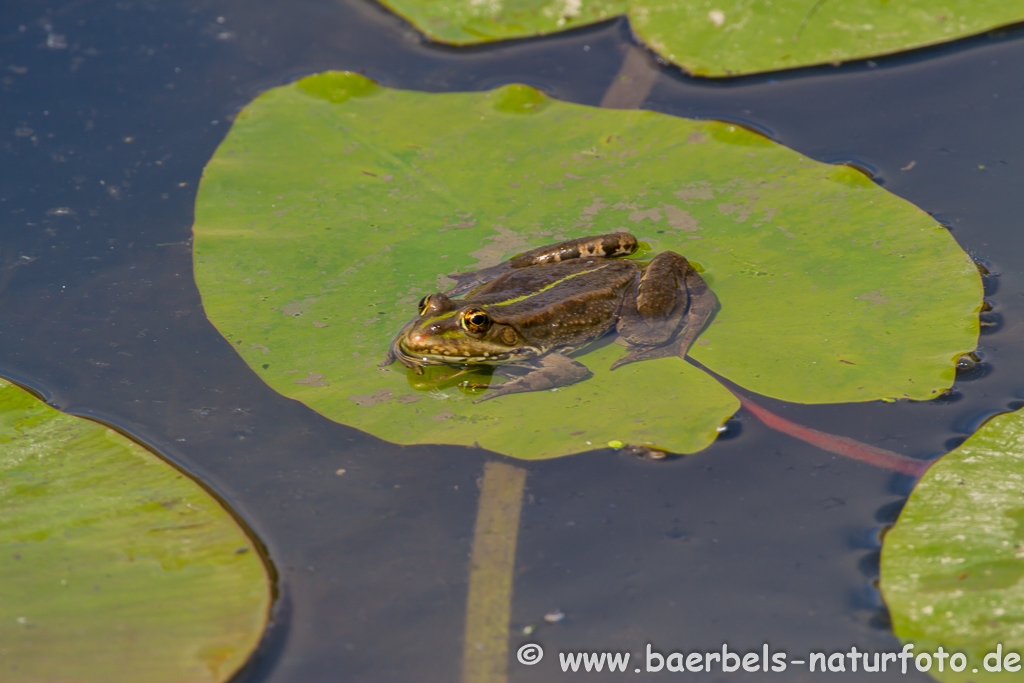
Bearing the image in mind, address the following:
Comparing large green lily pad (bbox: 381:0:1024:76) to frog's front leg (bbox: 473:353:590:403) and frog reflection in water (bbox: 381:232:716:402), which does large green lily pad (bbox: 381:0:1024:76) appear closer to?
frog reflection in water (bbox: 381:232:716:402)

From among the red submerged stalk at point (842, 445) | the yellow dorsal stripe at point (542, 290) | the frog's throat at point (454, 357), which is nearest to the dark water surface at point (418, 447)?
the red submerged stalk at point (842, 445)

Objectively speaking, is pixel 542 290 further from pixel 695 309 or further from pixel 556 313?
pixel 695 309

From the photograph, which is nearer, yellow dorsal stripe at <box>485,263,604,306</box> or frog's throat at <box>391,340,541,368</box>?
frog's throat at <box>391,340,541,368</box>

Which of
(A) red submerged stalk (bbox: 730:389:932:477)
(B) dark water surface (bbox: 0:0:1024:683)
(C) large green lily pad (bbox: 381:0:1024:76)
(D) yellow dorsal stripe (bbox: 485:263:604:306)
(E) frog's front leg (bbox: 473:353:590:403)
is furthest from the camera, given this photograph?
(C) large green lily pad (bbox: 381:0:1024:76)

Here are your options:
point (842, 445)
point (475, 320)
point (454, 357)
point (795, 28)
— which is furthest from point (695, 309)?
point (795, 28)

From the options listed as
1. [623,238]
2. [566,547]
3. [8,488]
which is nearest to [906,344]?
[623,238]

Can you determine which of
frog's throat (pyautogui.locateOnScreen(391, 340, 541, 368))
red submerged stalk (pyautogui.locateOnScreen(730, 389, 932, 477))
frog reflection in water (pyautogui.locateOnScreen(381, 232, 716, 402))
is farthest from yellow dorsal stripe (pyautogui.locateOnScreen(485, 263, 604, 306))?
red submerged stalk (pyautogui.locateOnScreen(730, 389, 932, 477))

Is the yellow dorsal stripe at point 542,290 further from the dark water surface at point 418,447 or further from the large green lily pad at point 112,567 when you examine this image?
the large green lily pad at point 112,567
